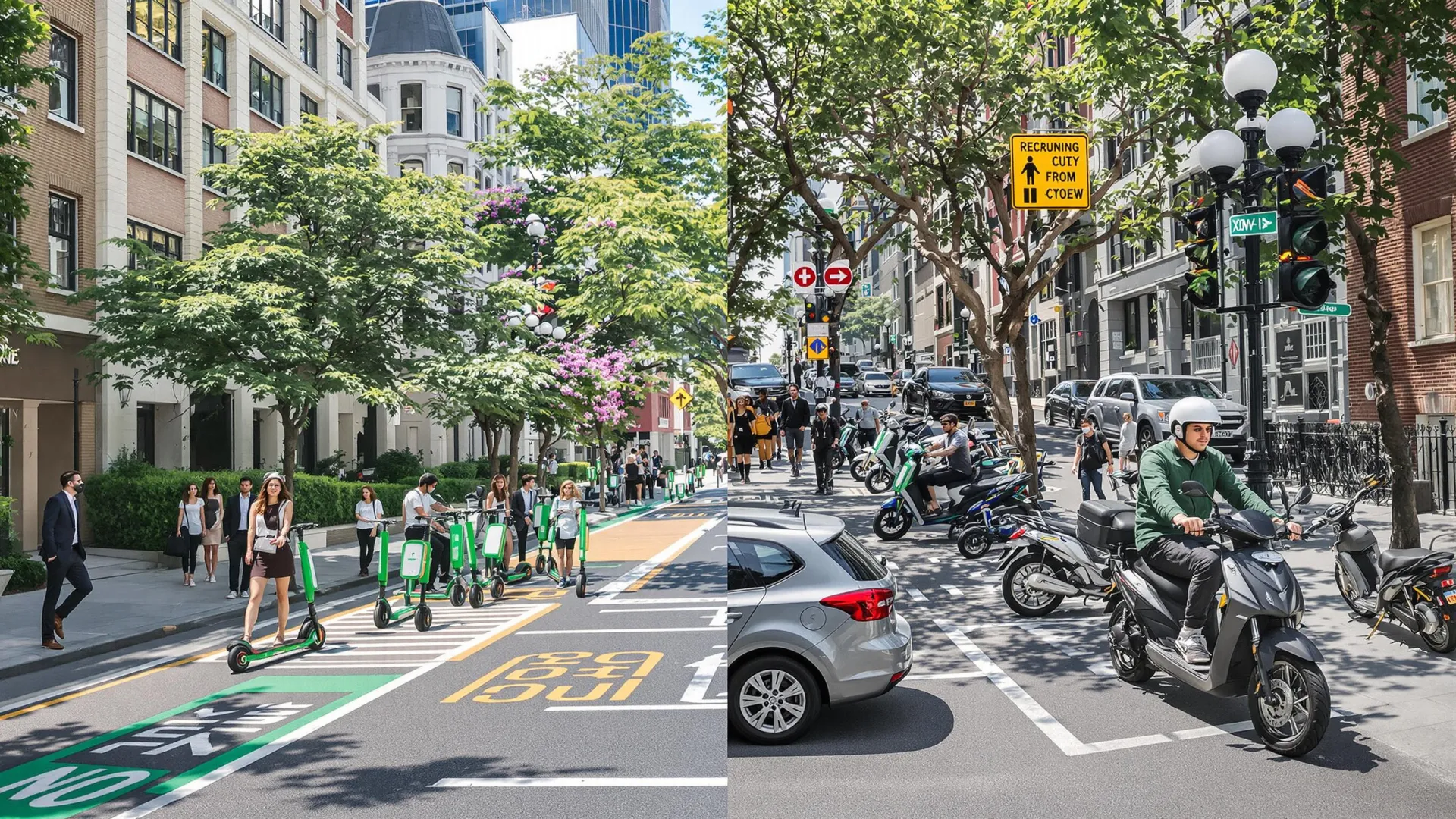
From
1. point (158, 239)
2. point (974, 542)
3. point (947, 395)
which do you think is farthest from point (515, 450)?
point (158, 239)

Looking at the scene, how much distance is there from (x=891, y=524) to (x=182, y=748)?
10659mm

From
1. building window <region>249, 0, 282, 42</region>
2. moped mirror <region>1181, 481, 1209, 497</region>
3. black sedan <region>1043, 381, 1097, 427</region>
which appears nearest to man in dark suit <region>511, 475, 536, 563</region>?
black sedan <region>1043, 381, 1097, 427</region>

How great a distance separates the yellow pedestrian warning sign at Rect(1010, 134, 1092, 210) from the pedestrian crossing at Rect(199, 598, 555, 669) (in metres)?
6.79

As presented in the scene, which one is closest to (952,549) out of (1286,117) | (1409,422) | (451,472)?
(1409,422)

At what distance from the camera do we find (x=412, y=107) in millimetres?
4793

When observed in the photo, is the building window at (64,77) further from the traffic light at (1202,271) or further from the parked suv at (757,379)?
the parked suv at (757,379)

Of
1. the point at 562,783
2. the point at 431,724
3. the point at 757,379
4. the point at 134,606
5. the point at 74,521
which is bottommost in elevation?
the point at 134,606

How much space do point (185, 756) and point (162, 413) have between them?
22.0 meters

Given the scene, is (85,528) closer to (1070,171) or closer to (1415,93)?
(1070,171)

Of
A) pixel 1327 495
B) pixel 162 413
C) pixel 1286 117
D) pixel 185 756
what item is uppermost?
pixel 1286 117

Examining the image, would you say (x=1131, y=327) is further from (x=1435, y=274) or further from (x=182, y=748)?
(x=1435, y=274)

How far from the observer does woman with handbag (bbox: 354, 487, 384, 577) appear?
16766mm

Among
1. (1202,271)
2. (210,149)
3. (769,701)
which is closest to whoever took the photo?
(769,701)

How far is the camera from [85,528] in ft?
77.0
